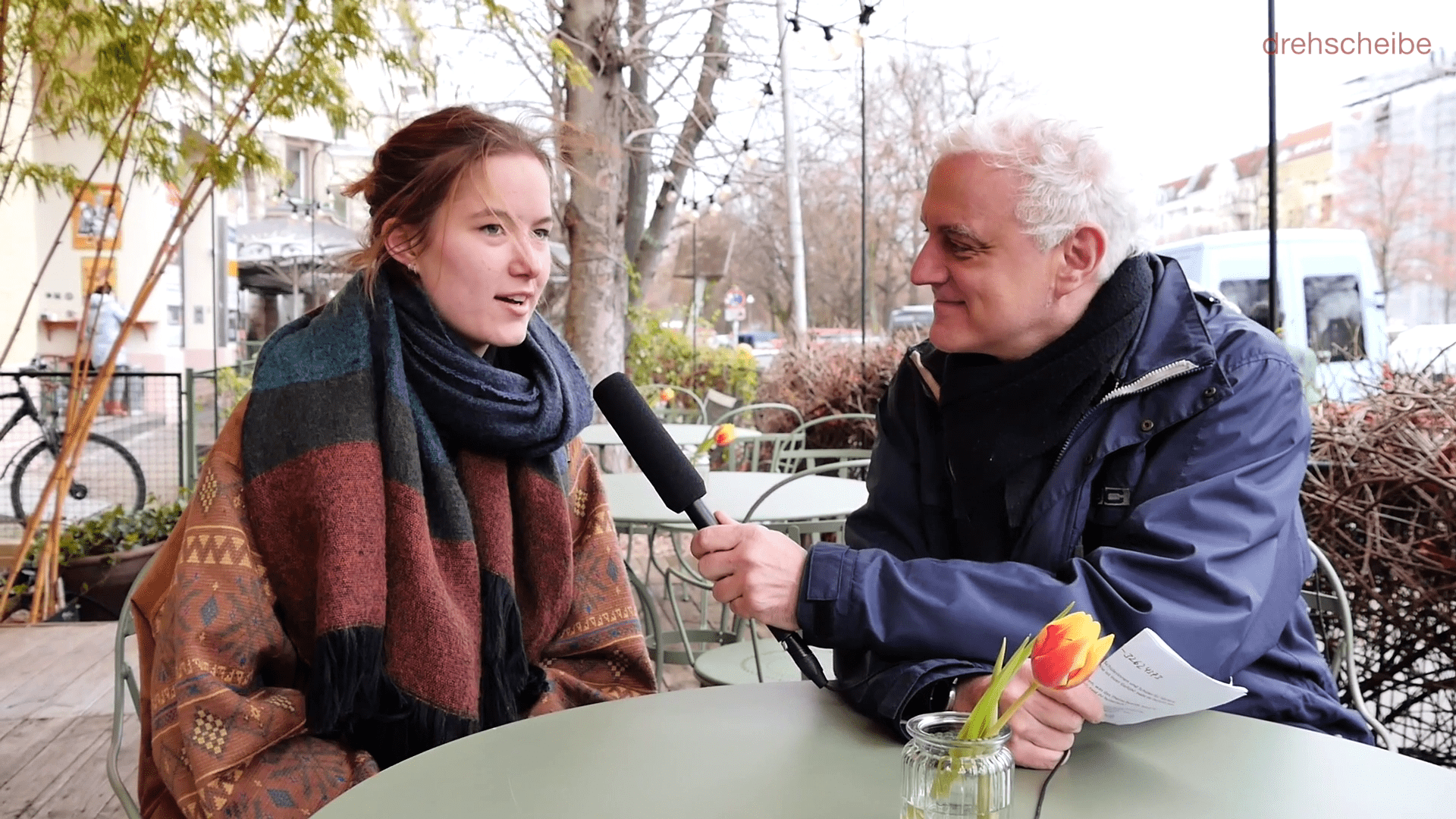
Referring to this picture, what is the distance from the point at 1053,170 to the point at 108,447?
6.38 meters

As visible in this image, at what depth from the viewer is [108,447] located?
652 cm

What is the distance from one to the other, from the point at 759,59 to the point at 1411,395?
18.1 feet

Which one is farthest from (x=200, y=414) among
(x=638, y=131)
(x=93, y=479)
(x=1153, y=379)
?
(x=1153, y=379)

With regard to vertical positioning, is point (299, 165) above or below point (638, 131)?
above

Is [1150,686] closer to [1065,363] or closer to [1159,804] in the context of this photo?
[1159,804]

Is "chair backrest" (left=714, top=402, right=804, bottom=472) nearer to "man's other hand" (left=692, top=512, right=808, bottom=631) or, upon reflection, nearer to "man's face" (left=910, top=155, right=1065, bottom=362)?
"man's face" (left=910, top=155, right=1065, bottom=362)

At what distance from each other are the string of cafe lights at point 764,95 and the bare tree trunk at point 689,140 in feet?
0.36

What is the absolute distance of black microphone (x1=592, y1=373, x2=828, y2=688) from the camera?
1.29 meters

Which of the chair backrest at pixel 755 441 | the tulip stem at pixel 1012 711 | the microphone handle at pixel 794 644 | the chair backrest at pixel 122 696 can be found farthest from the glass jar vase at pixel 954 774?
the chair backrest at pixel 755 441

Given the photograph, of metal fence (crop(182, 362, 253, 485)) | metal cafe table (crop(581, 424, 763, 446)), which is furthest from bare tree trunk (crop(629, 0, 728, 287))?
metal fence (crop(182, 362, 253, 485))

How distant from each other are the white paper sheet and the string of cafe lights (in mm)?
4429

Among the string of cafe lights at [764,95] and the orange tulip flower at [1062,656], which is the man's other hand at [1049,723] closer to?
the orange tulip flower at [1062,656]

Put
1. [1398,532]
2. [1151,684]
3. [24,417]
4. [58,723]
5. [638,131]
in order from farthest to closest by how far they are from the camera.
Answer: [638,131], [24,417], [58,723], [1398,532], [1151,684]

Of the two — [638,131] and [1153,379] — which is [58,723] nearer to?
[1153,379]
